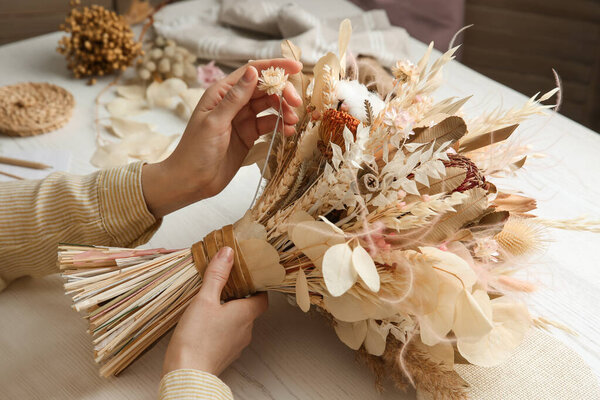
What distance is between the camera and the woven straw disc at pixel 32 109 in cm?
111

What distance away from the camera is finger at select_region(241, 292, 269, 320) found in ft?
2.20

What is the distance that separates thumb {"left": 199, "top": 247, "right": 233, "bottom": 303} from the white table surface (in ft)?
0.33

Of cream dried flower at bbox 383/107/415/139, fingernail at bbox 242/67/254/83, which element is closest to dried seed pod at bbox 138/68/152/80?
fingernail at bbox 242/67/254/83

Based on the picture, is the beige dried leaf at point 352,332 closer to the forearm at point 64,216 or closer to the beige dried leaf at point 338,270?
the beige dried leaf at point 338,270

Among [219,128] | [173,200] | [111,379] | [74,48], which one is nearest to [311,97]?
[219,128]

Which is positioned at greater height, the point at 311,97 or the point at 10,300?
the point at 311,97

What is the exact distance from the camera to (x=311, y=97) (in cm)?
70

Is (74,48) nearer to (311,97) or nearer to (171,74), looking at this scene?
(171,74)

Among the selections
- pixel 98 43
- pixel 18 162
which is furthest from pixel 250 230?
pixel 98 43

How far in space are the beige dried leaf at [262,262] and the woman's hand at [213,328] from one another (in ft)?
0.08

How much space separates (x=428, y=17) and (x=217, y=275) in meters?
1.54

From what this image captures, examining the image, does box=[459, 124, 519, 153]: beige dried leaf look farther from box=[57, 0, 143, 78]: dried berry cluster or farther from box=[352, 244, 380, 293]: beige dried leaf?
box=[57, 0, 143, 78]: dried berry cluster

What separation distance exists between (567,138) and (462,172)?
66 cm

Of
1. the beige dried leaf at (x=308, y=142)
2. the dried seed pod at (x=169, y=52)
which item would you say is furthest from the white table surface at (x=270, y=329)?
the dried seed pod at (x=169, y=52)
